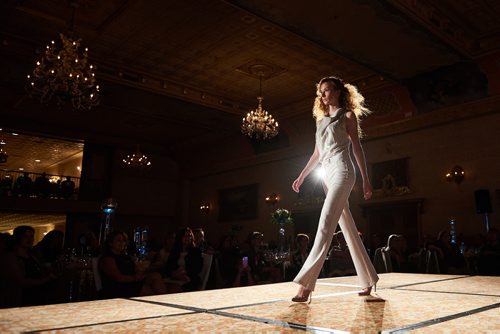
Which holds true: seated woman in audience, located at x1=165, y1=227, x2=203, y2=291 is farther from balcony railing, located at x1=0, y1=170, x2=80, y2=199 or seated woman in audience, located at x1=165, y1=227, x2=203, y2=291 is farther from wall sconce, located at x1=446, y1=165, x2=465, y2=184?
balcony railing, located at x1=0, y1=170, x2=80, y2=199

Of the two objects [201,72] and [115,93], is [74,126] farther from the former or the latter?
[201,72]

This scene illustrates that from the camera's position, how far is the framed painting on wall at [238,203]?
1372 centimetres

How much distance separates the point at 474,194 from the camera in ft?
27.8

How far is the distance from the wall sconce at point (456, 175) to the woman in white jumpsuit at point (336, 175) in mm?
7429

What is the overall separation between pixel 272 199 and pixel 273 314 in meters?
11.2

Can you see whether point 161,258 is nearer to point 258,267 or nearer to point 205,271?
point 205,271

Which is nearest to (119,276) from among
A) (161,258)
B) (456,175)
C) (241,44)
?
(161,258)

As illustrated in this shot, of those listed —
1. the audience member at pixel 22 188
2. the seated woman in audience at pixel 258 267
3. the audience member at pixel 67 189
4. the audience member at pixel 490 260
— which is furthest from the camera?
the audience member at pixel 67 189

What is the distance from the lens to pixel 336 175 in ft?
7.17

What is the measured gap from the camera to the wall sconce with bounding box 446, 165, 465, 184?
877 cm

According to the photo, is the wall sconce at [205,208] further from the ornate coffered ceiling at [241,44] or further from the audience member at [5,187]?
the audience member at [5,187]

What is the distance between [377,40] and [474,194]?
393 cm

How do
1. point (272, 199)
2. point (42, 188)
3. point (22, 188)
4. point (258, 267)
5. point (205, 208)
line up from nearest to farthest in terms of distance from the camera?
point (258, 267) < point (272, 199) < point (22, 188) < point (42, 188) < point (205, 208)

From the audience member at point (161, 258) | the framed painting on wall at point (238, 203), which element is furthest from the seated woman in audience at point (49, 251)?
the framed painting on wall at point (238, 203)
